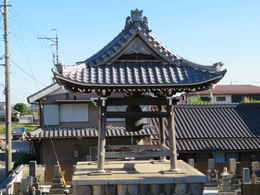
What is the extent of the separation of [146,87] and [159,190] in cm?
297

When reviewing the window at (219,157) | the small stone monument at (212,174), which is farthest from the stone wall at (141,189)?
the window at (219,157)

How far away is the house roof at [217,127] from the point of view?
845 inches

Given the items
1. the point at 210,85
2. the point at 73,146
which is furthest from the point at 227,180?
the point at 73,146

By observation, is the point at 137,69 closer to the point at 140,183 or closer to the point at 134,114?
the point at 134,114

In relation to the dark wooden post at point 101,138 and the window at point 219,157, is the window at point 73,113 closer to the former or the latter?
the window at point 219,157

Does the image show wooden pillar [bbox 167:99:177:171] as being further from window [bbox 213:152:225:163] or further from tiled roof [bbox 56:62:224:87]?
window [bbox 213:152:225:163]

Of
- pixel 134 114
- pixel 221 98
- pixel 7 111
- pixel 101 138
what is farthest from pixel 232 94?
pixel 101 138

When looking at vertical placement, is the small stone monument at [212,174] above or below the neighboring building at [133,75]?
below

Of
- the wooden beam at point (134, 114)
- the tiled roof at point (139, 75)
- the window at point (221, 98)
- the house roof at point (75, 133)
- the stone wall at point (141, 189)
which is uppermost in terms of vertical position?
the tiled roof at point (139, 75)

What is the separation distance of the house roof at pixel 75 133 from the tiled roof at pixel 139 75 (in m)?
11.9

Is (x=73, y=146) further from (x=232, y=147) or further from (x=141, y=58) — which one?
(x=141, y=58)

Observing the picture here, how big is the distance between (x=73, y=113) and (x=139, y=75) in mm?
13542

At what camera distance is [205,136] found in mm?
22203

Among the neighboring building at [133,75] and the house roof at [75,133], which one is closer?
the neighboring building at [133,75]
